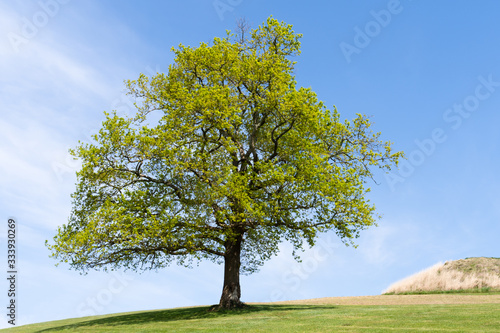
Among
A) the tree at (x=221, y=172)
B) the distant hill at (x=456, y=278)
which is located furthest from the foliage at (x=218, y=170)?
the distant hill at (x=456, y=278)

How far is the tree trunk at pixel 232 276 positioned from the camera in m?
25.5

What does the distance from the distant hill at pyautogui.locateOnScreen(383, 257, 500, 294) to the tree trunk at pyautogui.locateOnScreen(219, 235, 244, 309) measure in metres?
18.5

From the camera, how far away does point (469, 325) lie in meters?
15.7

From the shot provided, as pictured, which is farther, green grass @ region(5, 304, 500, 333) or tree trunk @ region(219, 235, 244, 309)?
tree trunk @ region(219, 235, 244, 309)

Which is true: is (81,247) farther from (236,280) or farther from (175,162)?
(236,280)

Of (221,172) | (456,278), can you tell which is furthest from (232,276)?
(456,278)

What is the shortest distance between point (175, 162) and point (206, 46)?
769 centimetres

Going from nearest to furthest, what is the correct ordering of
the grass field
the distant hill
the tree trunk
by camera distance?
the grass field < the tree trunk < the distant hill

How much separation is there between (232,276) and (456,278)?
69.8 ft

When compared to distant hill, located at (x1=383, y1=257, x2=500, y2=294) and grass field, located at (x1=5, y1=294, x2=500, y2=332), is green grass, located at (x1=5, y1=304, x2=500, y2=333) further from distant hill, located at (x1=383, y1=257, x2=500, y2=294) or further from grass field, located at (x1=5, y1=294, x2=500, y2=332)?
distant hill, located at (x1=383, y1=257, x2=500, y2=294)

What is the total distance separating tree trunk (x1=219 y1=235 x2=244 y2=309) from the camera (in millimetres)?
25531

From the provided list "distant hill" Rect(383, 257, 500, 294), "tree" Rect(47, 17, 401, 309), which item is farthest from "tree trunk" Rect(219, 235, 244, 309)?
"distant hill" Rect(383, 257, 500, 294)

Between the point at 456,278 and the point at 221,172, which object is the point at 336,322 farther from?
the point at 456,278

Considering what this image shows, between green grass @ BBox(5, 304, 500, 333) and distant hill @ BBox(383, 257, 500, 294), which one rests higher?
distant hill @ BBox(383, 257, 500, 294)
